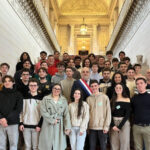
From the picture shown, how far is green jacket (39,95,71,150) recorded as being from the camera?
3815 mm

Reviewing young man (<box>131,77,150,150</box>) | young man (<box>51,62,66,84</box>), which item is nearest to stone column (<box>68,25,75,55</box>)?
young man (<box>51,62,66,84</box>)

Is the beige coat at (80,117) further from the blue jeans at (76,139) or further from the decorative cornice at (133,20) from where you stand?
the decorative cornice at (133,20)

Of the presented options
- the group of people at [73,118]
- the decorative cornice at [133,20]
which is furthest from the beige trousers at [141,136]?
the decorative cornice at [133,20]

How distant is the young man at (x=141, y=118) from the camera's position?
3.68 m

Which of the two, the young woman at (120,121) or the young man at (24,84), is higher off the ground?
the young man at (24,84)

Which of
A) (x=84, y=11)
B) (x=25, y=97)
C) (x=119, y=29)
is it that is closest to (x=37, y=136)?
(x=25, y=97)

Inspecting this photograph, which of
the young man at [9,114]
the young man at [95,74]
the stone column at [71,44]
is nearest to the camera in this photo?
the young man at [9,114]

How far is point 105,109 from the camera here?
13.3 feet

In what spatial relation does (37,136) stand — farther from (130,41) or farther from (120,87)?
(130,41)

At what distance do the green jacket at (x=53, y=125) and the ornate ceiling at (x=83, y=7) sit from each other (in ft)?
65.8

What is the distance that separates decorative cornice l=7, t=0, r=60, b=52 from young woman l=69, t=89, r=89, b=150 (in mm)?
5317

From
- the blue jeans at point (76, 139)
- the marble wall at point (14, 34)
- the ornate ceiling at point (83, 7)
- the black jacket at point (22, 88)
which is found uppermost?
the ornate ceiling at point (83, 7)

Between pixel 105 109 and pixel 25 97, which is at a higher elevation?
pixel 25 97

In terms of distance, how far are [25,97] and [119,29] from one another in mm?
10308
